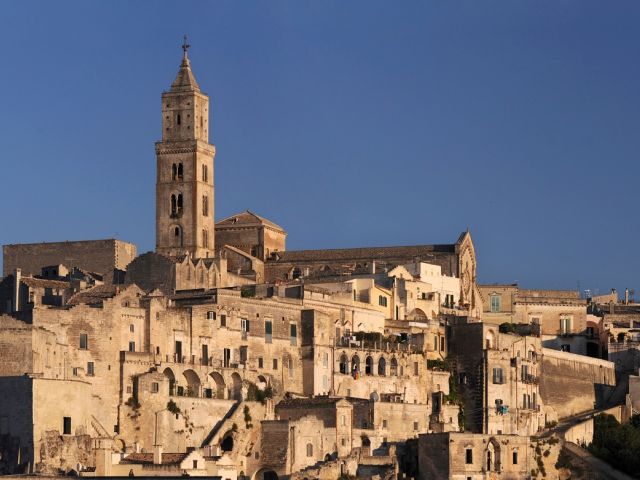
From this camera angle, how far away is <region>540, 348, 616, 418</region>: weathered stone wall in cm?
9719

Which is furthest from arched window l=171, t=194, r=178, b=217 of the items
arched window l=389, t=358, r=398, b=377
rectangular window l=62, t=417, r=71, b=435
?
rectangular window l=62, t=417, r=71, b=435

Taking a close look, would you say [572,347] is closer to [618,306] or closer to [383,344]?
[618,306]

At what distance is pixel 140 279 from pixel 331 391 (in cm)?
1052

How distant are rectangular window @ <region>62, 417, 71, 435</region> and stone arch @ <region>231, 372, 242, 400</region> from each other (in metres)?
11.1

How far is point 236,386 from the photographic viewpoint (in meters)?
85.4

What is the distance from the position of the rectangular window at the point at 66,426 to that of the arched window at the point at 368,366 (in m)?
19.5

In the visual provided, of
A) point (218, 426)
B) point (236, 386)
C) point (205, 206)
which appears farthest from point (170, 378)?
point (205, 206)

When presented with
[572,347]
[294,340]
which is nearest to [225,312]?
[294,340]

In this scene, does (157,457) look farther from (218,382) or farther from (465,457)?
(465,457)

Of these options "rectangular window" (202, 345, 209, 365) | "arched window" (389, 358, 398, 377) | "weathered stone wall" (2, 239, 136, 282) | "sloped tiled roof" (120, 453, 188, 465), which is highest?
"weathered stone wall" (2, 239, 136, 282)

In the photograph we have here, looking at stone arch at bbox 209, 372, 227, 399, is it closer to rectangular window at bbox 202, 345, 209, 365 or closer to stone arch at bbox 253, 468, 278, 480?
rectangular window at bbox 202, 345, 209, 365

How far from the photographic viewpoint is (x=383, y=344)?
9238cm

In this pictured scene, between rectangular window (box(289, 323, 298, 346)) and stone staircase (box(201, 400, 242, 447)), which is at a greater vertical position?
rectangular window (box(289, 323, 298, 346))

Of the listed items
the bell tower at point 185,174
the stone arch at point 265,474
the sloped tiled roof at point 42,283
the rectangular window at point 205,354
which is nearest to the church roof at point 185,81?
the bell tower at point 185,174
